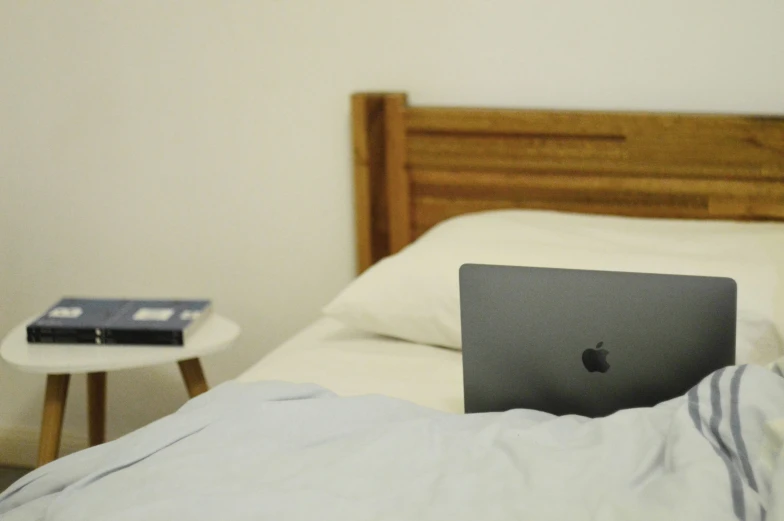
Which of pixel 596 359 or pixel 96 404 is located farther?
pixel 96 404

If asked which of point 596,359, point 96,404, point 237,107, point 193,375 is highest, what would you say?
point 237,107

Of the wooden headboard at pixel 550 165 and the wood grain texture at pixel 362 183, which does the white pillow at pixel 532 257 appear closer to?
the wooden headboard at pixel 550 165

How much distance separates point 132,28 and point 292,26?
40 cm

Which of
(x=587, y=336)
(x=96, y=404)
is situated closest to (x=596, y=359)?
(x=587, y=336)

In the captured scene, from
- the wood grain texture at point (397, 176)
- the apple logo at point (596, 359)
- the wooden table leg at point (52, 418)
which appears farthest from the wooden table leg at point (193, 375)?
the apple logo at point (596, 359)

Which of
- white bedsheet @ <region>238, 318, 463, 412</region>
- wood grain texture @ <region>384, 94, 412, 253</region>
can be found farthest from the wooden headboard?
white bedsheet @ <region>238, 318, 463, 412</region>

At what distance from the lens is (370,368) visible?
1456 mm

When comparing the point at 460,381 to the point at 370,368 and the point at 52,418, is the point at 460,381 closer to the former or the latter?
the point at 370,368

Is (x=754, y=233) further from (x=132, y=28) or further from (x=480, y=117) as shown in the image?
(x=132, y=28)

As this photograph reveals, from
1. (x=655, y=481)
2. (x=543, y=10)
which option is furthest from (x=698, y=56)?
(x=655, y=481)

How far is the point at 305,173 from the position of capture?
1989mm

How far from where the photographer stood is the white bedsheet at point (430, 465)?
0.85 meters

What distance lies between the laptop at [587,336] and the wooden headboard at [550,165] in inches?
28.8

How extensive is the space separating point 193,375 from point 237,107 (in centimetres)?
63
